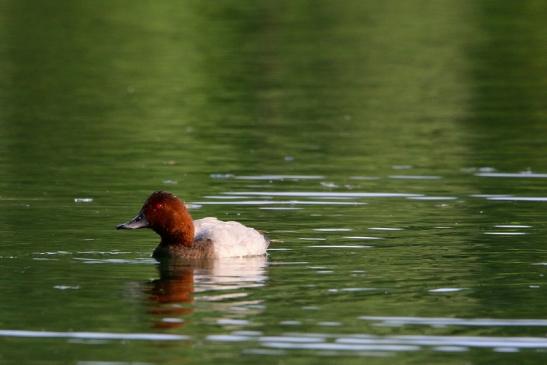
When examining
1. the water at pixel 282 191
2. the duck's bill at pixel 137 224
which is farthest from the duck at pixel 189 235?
the water at pixel 282 191

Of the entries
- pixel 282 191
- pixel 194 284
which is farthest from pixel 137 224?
pixel 282 191

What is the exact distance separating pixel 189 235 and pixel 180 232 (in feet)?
0.34

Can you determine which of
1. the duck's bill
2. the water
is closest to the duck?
the duck's bill

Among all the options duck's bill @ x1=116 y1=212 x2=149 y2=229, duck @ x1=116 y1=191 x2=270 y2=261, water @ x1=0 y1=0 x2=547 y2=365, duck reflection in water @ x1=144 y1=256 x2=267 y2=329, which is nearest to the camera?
water @ x1=0 y1=0 x2=547 y2=365

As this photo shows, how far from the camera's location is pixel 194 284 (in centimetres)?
1298

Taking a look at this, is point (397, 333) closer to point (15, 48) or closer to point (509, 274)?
point (509, 274)

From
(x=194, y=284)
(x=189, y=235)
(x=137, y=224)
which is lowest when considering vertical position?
(x=194, y=284)

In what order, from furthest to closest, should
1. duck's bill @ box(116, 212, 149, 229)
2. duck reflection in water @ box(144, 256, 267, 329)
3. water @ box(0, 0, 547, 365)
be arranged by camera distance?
1. duck's bill @ box(116, 212, 149, 229)
2. duck reflection in water @ box(144, 256, 267, 329)
3. water @ box(0, 0, 547, 365)

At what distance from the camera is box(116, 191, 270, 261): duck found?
46.4 feet

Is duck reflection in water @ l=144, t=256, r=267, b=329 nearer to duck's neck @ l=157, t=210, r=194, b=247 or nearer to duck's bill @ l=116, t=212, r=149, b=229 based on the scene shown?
duck's neck @ l=157, t=210, r=194, b=247

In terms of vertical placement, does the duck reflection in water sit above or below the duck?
below

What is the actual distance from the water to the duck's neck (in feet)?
1.03

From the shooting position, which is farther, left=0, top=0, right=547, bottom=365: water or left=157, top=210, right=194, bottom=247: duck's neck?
left=157, top=210, right=194, bottom=247: duck's neck

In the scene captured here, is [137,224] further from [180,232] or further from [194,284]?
[194,284]
